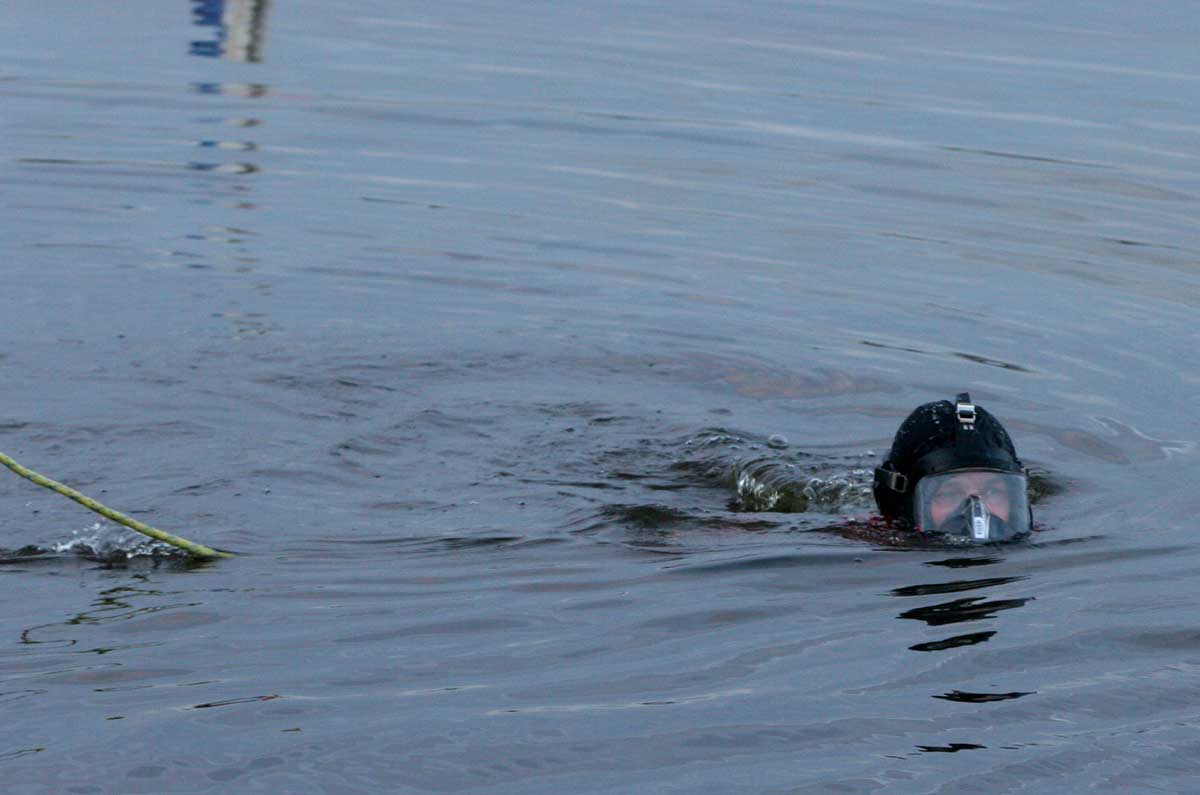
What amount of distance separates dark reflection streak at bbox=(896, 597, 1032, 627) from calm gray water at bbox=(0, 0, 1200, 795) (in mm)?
33

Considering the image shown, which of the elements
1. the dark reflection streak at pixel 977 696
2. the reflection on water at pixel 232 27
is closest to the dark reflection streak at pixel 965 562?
the dark reflection streak at pixel 977 696

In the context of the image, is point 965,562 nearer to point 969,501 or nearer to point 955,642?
point 969,501

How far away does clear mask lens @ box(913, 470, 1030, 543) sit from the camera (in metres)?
6.54

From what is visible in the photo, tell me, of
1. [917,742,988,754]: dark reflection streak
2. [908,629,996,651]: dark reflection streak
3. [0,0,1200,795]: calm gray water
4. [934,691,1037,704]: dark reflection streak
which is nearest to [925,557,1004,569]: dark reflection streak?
[0,0,1200,795]: calm gray water

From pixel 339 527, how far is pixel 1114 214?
846 cm

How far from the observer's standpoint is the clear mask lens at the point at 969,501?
6.54m

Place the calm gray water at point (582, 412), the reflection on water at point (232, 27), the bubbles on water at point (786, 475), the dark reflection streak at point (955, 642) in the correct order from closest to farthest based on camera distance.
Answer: the calm gray water at point (582, 412), the dark reflection streak at point (955, 642), the bubbles on water at point (786, 475), the reflection on water at point (232, 27)

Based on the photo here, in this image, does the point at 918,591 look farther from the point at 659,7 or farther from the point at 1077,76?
the point at 659,7

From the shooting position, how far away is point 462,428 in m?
8.51

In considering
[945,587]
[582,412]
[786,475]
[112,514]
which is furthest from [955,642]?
[582,412]

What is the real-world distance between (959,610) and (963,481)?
842 mm

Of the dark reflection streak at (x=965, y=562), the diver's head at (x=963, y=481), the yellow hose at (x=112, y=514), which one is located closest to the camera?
the yellow hose at (x=112, y=514)

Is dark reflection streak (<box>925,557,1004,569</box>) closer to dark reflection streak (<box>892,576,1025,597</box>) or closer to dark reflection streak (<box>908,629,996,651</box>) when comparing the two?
dark reflection streak (<box>892,576,1025,597</box>)

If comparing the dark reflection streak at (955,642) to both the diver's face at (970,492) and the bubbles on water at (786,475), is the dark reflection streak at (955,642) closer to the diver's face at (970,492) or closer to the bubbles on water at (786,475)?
the diver's face at (970,492)
